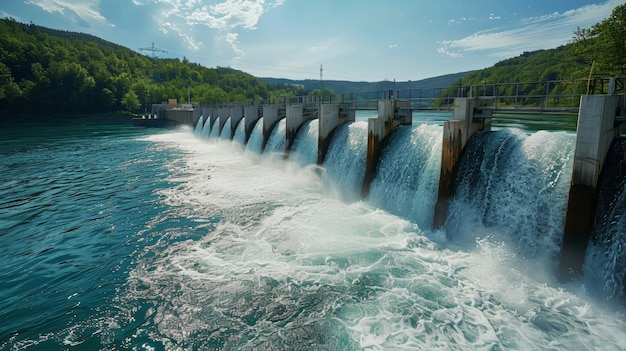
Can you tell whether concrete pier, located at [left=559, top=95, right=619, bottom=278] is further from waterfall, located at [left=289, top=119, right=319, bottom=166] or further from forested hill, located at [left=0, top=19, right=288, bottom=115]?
forested hill, located at [left=0, top=19, right=288, bottom=115]

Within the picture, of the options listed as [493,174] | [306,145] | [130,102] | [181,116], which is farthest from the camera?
[130,102]

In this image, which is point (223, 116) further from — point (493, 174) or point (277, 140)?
point (493, 174)

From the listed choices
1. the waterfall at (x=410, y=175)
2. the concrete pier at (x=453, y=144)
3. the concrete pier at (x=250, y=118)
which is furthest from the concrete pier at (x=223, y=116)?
the concrete pier at (x=453, y=144)

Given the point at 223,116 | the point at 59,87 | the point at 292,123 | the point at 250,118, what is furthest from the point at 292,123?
the point at 59,87

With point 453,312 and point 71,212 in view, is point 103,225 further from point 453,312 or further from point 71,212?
point 453,312

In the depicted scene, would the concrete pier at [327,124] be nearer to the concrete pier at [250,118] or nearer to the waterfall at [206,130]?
the concrete pier at [250,118]
